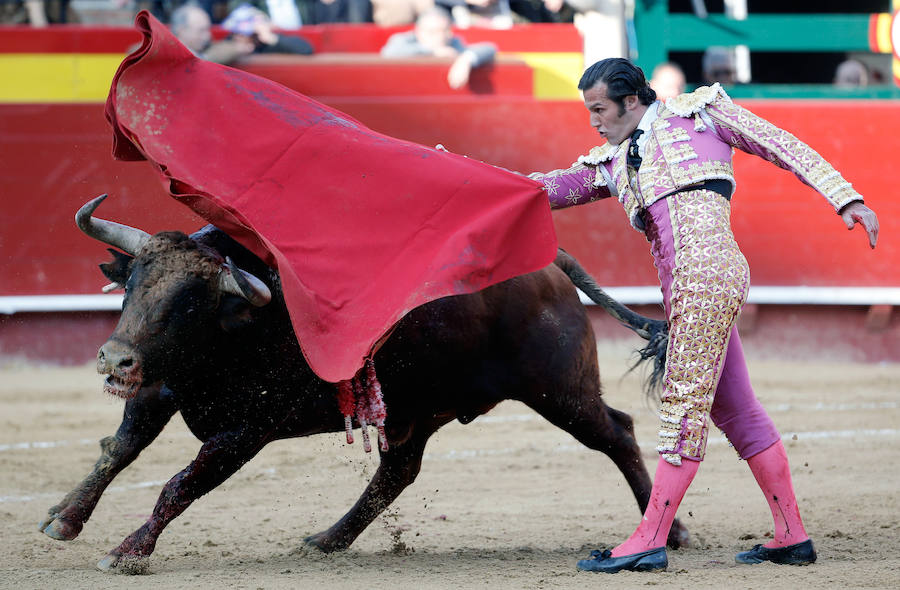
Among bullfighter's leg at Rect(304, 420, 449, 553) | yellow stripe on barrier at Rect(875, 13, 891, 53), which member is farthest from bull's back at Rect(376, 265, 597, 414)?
yellow stripe on barrier at Rect(875, 13, 891, 53)

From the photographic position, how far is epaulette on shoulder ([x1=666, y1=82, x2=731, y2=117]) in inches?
115

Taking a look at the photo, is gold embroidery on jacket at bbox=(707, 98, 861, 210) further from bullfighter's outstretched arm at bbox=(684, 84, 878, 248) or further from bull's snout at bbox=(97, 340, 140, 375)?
bull's snout at bbox=(97, 340, 140, 375)

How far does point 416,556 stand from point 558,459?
1.60 m

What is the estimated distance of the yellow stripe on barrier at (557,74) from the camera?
8.46 metres

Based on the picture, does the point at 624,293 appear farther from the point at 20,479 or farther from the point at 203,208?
the point at 203,208

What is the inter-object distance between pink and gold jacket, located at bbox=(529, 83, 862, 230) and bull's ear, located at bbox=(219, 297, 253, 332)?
979 mm

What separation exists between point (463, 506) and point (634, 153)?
5.32ft

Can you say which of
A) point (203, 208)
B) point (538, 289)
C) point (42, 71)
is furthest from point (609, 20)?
point (203, 208)

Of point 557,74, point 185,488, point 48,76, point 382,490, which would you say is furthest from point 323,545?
point 48,76

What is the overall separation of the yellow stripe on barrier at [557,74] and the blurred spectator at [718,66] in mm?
1177

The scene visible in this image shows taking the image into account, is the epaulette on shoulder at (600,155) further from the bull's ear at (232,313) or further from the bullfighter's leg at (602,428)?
the bull's ear at (232,313)

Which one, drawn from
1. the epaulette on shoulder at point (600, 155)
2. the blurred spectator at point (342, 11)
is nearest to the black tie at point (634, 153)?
the epaulette on shoulder at point (600, 155)

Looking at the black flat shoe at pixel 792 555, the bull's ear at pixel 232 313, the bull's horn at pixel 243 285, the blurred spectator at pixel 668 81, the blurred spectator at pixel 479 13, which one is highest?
the blurred spectator at pixel 479 13

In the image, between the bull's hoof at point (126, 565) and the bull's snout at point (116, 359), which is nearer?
the bull's snout at point (116, 359)
